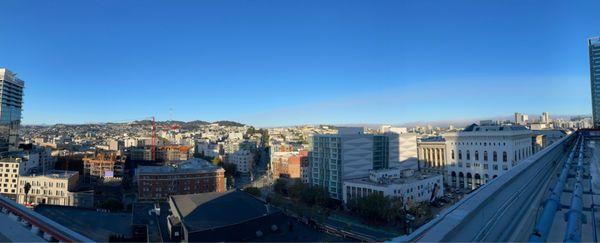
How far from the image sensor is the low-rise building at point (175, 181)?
18531 mm

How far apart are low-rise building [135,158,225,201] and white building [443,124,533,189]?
13900mm

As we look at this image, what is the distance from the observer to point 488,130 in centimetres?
2083

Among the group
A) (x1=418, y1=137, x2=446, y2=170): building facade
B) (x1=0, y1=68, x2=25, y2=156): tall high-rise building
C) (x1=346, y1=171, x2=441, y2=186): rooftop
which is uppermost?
(x1=0, y1=68, x2=25, y2=156): tall high-rise building

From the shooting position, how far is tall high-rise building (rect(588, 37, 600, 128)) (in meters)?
26.5

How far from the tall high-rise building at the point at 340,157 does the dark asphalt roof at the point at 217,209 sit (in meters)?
5.20

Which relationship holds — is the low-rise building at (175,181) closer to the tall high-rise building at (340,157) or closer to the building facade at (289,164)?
the tall high-rise building at (340,157)

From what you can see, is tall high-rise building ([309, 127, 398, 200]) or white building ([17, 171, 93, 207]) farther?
white building ([17, 171, 93, 207])

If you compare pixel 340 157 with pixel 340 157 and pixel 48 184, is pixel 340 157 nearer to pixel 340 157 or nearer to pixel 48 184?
pixel 340 157

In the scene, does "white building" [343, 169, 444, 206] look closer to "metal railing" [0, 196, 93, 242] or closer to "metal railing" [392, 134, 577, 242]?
"metal railing" [392, 134, 577, 242]

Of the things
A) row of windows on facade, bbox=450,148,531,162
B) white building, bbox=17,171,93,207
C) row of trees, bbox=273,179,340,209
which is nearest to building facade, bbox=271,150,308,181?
row of trees, bbox=273,179,340,209

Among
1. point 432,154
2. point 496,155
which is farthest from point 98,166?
point 496,155

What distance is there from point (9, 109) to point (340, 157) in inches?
1013

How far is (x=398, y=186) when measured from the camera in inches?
572

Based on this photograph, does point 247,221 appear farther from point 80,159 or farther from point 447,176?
point 80,159
